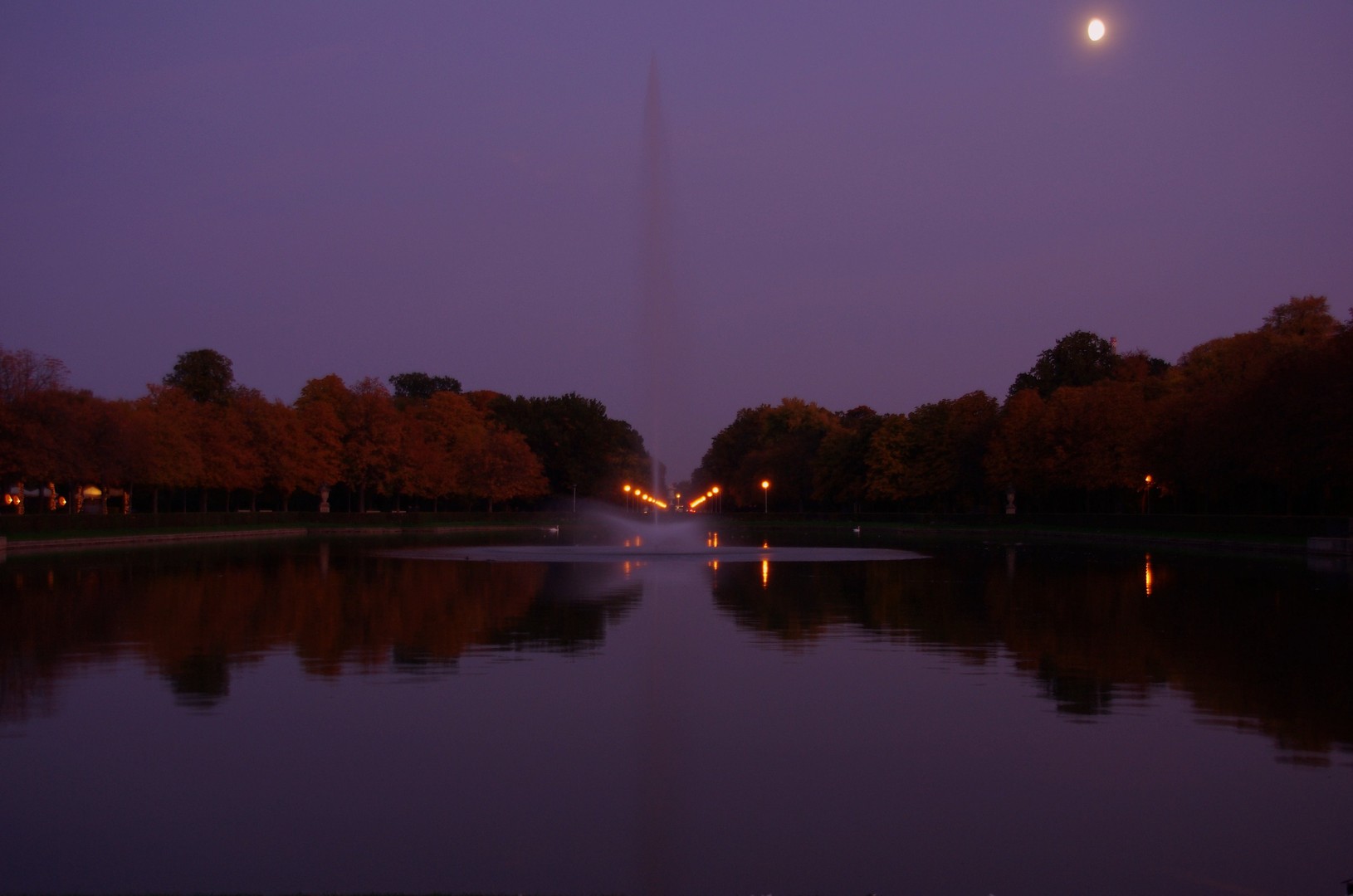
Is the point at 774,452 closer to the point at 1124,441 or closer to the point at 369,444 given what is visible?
the point at 369,444

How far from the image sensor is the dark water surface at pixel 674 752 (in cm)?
659

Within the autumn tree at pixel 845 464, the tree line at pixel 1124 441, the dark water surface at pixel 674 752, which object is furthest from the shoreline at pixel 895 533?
the dark water surface at pixel 674 752

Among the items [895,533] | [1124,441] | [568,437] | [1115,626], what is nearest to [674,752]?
[1115,626]

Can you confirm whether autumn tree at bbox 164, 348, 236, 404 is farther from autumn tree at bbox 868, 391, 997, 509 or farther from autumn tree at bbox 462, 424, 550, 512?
autumn tree at bbox 868, 391, 997, 509

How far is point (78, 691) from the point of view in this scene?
1180 centimetres

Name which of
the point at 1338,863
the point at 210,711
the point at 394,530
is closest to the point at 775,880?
the point at 1338,863

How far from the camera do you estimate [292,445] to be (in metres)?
77.6

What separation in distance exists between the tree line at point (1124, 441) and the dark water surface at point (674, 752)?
101 ft

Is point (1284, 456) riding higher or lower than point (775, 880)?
higher

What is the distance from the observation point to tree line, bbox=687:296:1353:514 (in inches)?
1845

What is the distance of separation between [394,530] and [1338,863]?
2935 inches

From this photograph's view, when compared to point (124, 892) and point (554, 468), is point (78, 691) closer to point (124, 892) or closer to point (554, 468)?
point (124, 892)

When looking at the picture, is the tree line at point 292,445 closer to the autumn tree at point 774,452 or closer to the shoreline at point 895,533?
the shoreline at point 895,533

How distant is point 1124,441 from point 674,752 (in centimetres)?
6397
